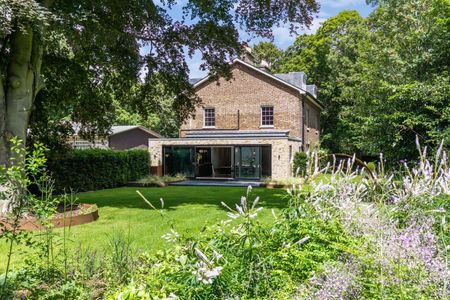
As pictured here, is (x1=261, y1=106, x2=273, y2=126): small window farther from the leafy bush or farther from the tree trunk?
the leafy bush

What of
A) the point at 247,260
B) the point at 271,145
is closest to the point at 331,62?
the point at 271,145

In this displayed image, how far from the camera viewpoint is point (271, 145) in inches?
1051

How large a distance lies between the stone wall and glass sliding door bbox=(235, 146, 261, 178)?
2.36 ft

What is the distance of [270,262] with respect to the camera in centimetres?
269

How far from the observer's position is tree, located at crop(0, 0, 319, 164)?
11.2m

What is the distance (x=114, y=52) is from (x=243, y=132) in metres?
17.7

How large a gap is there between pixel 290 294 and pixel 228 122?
29.1 m

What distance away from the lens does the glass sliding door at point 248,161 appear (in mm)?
27688

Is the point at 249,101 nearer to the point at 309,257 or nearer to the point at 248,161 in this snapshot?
the point at 248,161

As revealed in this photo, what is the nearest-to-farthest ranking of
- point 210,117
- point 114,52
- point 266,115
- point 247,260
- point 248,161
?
point 247,260 < point 114,52 < point 248,161 < point 266,115 < point 210,117

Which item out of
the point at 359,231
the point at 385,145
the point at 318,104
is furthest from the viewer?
the point at 318,104

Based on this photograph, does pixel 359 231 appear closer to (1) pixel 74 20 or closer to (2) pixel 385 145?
(1) pixel 74 20

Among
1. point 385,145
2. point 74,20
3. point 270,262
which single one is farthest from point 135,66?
point 270,262

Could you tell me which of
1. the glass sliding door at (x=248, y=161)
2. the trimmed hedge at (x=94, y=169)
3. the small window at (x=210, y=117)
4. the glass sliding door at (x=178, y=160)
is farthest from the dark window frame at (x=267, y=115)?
the trimmed hedge at (x=94, y=169)
